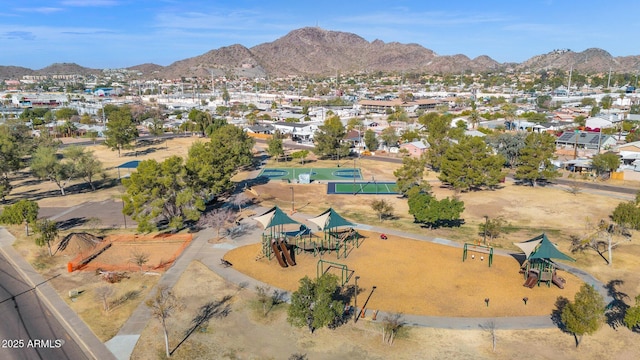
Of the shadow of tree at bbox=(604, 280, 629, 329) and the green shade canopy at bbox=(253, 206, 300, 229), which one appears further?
the green shade canopy at bbox=(253, 206, 300, 229)

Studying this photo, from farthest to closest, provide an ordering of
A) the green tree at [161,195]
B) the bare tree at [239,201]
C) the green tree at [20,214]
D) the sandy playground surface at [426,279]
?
1. the bare tree at [239,201]
2. the green tree at [20,214]
3. the green tree at [161,195]
4. the sandy playground surface at [426,279]

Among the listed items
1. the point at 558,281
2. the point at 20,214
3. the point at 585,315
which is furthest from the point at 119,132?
the point at 585,315

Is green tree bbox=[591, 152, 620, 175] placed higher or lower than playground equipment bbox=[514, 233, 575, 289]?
higher

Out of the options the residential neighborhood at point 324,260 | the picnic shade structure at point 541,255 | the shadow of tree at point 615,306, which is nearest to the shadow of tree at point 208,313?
the residential neighborhood at point 324,260

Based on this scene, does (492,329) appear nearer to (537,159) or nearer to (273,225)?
(273,225)

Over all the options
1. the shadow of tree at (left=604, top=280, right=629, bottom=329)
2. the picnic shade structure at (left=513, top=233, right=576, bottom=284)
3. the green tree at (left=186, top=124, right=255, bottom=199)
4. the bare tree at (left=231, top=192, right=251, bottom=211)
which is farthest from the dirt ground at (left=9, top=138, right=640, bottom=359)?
the green tree at (left=186, top=124, right=255, bottom=199)

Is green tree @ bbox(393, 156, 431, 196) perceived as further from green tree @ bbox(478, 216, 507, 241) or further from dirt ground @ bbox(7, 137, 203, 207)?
dirt ground @ bbox(7, 137, 203, 207)

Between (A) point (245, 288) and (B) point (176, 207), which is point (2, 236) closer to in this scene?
(B) point (176, 207)

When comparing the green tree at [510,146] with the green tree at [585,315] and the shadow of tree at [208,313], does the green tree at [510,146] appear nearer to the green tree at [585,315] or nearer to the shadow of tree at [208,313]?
the green tree at [585,315]
